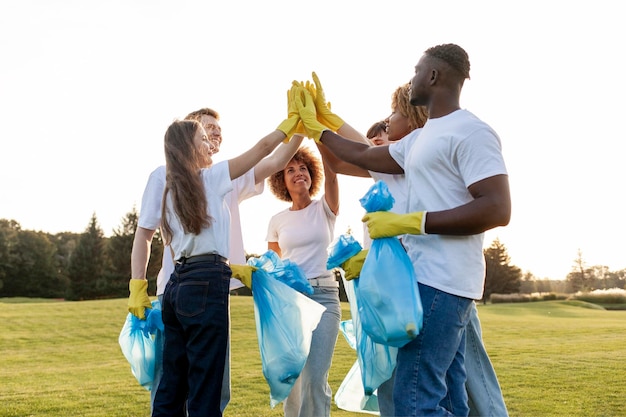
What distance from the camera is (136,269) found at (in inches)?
155

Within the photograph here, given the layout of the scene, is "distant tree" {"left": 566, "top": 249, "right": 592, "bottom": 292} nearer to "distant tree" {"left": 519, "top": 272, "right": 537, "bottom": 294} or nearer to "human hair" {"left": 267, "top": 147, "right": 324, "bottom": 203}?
"distant tree" {"left": 519, "top": 272, "right": 537, "bottom": 294}

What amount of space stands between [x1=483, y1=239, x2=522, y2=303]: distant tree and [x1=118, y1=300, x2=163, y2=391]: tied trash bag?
48.7 meters

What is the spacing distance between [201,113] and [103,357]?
37.3ft

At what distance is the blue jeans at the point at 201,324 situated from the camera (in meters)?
3.32

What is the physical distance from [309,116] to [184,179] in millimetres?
812

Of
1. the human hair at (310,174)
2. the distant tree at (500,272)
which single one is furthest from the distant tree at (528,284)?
the human hair at (310,174)

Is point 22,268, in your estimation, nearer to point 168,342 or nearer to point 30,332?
point 30,332

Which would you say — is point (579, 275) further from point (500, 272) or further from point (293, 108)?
point (293, 108)

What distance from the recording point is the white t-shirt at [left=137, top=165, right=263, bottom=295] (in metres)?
3.75

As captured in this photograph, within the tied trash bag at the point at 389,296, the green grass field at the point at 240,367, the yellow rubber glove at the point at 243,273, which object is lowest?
the green grass field at the point at 240,367

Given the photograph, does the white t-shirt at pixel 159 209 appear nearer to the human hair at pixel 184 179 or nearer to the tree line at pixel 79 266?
the human hair at pixel 184 179

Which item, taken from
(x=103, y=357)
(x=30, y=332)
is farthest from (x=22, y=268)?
(x=103, y=357)

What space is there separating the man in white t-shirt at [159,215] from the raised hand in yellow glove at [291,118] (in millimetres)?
117

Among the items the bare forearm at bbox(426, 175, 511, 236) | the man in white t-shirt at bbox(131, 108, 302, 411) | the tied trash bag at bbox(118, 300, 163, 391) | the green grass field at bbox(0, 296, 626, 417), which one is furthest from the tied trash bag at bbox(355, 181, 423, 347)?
the green grass field at bbox(0, 296, 626, 417)
